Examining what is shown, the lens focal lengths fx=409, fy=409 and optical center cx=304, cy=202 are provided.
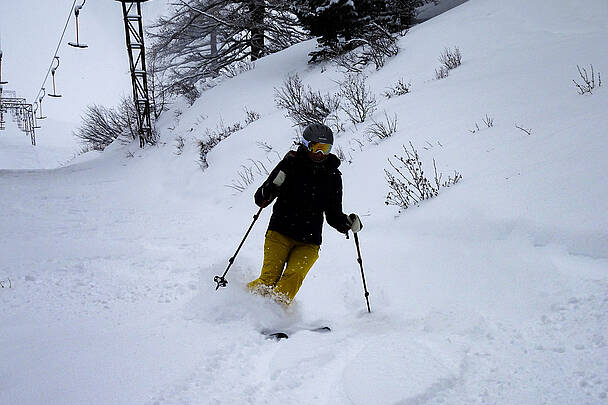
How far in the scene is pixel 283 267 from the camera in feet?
11.7

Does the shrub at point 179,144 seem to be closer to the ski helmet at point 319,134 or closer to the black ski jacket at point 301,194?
the black ski jacket at point 301,194

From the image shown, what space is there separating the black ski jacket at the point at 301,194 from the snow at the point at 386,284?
2.19 feet

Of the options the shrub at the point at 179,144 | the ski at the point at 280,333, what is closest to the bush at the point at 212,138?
the shrub at the point at 179,144

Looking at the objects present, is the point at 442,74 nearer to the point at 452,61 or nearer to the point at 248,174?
the point at 452,61

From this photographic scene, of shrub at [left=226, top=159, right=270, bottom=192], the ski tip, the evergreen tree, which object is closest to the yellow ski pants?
the ski tip

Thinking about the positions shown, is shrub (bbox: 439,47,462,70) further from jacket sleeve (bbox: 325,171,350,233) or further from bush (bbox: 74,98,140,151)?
bush (bbox: 74,98,140,151)

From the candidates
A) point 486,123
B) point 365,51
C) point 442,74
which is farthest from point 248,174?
point 365,51

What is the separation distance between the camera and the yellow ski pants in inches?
133

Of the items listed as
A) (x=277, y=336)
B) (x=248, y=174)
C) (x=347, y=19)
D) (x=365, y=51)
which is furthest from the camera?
(x=365, y=51)

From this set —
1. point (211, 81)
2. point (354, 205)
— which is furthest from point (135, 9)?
point (354, 205)

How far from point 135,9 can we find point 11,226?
459 inches

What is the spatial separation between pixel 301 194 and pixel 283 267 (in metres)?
0.66

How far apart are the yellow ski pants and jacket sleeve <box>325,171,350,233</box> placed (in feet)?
0.90

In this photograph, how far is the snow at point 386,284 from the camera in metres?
2.21
